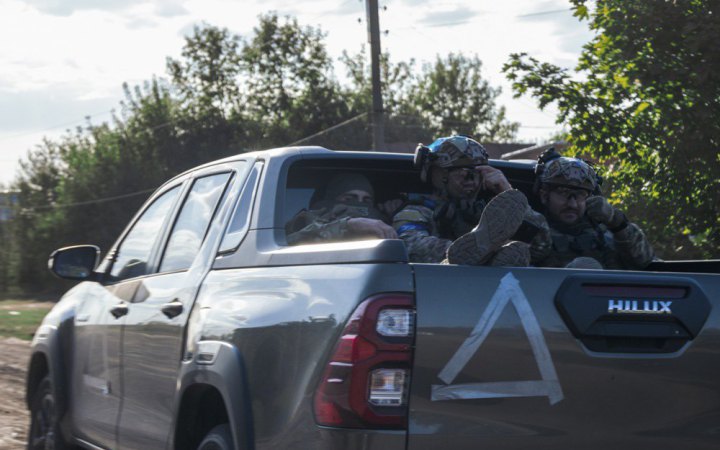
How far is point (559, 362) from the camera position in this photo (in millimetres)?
3037

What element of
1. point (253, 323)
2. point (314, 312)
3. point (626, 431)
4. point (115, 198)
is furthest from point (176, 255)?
point (115, 198)

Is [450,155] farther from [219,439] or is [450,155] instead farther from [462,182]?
[219,439]

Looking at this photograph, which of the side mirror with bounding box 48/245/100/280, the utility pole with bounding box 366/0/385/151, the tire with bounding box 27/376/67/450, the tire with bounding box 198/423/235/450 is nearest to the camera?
the tire with bounding box 198/423/235/450

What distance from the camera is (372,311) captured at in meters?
2.99

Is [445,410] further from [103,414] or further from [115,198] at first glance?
[115,198]

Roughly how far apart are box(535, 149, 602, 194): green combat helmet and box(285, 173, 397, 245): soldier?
32.2 inches

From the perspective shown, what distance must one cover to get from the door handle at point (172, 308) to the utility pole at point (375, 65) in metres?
20.3

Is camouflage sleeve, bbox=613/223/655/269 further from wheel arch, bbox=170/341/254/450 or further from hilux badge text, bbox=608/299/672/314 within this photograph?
wheel arch, bbox=170/341/254/450

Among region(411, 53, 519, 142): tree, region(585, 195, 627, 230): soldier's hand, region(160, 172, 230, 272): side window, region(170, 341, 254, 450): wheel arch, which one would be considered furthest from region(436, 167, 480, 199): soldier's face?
region(411, 53, 519, 142): tree

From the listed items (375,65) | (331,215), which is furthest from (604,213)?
(375,65)

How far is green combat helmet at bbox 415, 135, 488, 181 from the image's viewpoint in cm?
496

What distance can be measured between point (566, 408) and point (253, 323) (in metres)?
1.12

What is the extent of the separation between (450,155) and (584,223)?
777mm

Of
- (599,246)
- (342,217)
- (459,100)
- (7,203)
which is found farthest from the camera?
(459,100)
